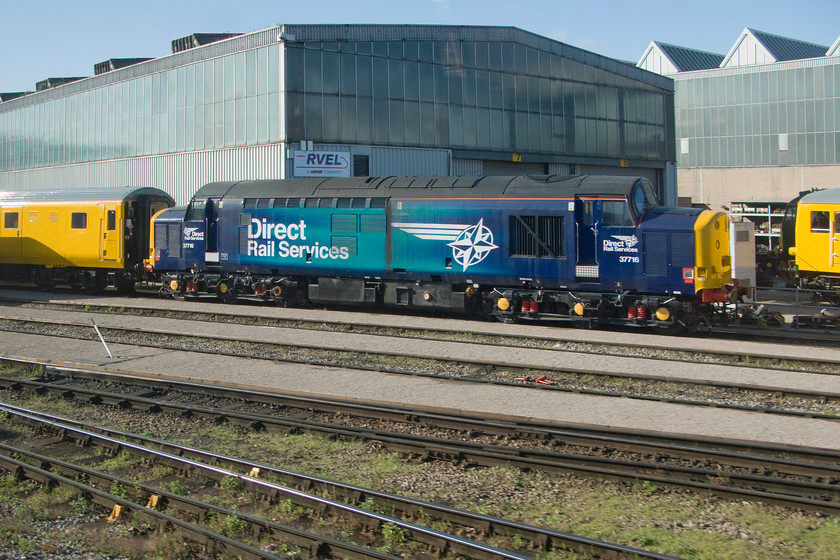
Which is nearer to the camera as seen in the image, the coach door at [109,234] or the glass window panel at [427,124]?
the coach door at [109,234]

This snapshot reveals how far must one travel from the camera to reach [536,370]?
47.6 ft

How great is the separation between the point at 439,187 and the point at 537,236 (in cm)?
343

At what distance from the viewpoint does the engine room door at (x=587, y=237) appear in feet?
62.4

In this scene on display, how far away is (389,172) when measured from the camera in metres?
34.3

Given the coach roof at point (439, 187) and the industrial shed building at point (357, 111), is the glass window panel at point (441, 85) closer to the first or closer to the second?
the industrial shed building at point (357, 111)

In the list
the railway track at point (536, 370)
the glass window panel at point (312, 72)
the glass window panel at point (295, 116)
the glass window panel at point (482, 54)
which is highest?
the glass window panel at point (482, 54)

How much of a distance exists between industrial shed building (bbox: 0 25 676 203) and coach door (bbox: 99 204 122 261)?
640cm

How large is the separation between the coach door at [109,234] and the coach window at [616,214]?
1819 centimetres

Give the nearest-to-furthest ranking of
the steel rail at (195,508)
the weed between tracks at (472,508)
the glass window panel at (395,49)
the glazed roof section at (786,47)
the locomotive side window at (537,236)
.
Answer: the steel rail at (195,508) < the weed between tracks at (472,508) < the locomotive side window at (537,236) < the glass window panel at (395,49) < the glazed roof section at (786,47)

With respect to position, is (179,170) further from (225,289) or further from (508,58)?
(508,58)

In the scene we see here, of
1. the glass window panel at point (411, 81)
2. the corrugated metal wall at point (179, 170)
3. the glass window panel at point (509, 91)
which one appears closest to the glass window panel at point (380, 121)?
the glass window panel at point (411, 81)

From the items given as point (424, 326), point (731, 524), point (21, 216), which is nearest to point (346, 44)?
point (21, 216)

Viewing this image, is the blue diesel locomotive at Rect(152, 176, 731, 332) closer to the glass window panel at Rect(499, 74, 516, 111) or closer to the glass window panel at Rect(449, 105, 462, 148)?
the glass window panel at Rect(449, 105, 462, 148)

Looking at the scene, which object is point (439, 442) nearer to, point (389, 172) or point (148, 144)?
point (389, 172)
